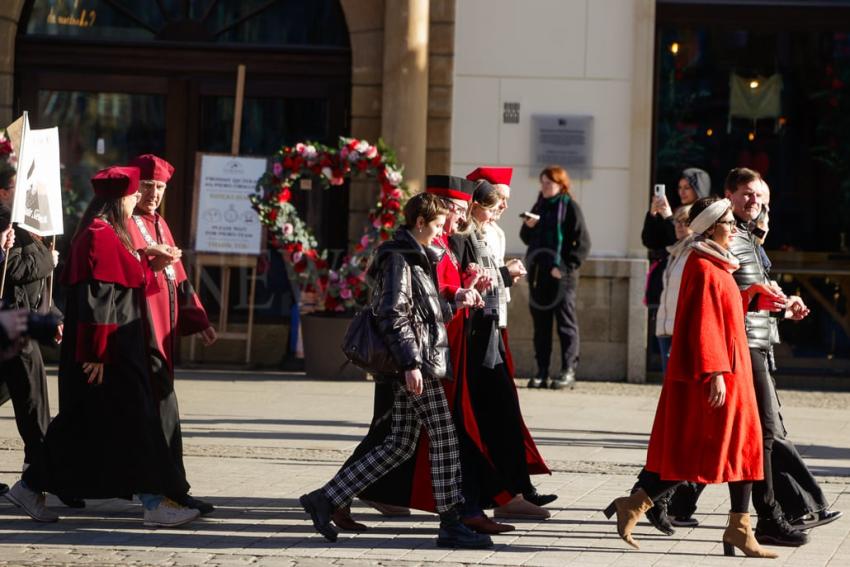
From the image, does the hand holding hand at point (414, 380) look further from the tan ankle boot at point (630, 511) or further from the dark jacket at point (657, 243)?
the dark jacket at point (657, 243)

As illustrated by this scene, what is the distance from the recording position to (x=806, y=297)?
14.6m

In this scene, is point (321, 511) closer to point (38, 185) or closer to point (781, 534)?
point (781, 534)

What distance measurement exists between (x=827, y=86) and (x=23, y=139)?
28.7 ft

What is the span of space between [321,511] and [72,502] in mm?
1418

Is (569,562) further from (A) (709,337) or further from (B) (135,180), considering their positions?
(B) (135,180)

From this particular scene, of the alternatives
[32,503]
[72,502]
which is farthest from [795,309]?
[32,503]

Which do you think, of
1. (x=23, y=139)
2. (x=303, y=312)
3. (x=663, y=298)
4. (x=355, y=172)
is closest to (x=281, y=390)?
(x=303, y=312)

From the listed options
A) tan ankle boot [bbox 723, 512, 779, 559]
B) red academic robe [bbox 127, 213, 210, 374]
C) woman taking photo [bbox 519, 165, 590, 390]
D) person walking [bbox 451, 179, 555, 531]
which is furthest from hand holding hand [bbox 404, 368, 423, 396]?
woman taking photo [bbox 519, 165, 590, 390]

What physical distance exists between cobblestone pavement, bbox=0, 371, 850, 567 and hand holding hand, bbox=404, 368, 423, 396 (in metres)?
0.71

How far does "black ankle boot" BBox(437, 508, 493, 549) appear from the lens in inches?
280

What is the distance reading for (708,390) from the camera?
691cm

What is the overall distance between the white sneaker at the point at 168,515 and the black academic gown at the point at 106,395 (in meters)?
0.08

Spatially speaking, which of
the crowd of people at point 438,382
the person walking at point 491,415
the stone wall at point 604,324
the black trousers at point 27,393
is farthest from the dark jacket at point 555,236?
the black trousers at point 27,393

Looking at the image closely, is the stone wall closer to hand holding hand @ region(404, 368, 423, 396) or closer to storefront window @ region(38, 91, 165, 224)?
storefront window @ region(38, 91, 165, 224)
